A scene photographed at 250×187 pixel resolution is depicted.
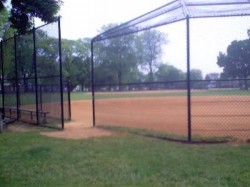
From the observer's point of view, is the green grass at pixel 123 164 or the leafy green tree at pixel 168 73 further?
the leafy green tree at pixel 168 73

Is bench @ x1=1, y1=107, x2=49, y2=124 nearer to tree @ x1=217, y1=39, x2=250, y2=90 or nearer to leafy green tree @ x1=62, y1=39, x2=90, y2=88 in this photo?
tree @ x1=217, y1=39, x2=250, y2=90

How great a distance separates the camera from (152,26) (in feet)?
33.4

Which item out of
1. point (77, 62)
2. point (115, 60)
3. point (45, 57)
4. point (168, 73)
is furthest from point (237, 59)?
point (77, 62)

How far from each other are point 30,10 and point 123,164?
429cm

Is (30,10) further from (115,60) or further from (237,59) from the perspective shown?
(115,60)

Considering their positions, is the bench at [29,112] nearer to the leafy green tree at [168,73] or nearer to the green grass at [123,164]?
the green grass at [123,164]

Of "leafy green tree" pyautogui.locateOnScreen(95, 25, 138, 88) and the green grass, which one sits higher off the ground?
"leafy green tree" pyautogui.locateOnScreen(95, 25, 138, 88)

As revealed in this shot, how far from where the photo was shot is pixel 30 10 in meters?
8.81

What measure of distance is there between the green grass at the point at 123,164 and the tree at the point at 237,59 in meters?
4.59

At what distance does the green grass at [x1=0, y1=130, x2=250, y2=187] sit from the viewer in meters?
6.00

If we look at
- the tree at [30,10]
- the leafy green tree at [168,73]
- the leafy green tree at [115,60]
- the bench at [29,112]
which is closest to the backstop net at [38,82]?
the bench at [29,112]

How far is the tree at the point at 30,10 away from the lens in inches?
345

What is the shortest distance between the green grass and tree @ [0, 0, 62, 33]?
10.2 feet

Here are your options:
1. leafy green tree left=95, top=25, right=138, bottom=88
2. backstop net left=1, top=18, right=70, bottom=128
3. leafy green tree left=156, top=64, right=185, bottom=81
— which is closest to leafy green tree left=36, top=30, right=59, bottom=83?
backstop net left=1, top=18, right=70, bottom=128
